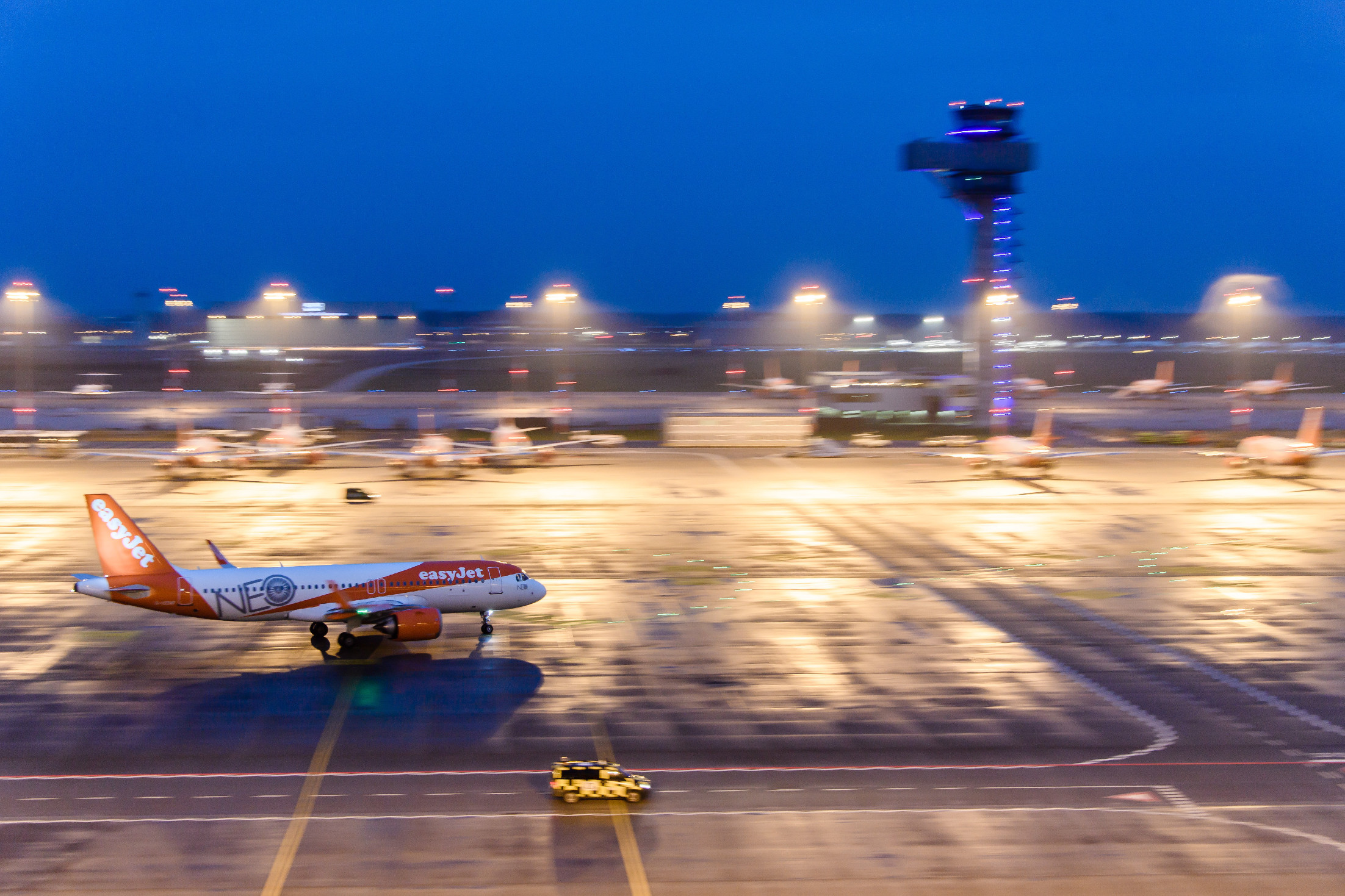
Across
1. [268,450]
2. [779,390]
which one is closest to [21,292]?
[268,450]

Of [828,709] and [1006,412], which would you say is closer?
[828,709]

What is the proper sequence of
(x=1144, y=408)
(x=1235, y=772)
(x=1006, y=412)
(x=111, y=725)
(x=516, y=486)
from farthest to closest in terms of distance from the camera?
(x=1144, y=408)
(x=1006, y=412)
(x=516, y=486)
(x=111, y=725)
(x=1235, y=772)

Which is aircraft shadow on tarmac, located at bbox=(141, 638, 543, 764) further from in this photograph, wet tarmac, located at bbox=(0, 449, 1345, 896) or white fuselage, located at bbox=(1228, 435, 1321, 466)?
white fuselage, located at bbox=(1228, 435, 1321, 466)

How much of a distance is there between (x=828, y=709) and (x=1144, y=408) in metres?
94.1

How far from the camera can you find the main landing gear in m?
30.6

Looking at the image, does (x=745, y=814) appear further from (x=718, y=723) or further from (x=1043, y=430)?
(x=1043, y=430)

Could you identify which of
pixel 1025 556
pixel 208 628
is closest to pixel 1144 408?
pixel 1025 556

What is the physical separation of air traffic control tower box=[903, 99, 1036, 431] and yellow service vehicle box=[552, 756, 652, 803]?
7670 cm

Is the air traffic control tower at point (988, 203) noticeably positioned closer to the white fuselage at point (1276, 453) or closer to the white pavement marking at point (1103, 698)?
the white fuselage at point (1276, 453)

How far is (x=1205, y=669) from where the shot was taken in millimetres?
29609

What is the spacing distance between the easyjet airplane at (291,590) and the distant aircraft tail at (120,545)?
0.02 m

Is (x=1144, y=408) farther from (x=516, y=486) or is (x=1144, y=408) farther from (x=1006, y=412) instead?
(x=516, y=486)

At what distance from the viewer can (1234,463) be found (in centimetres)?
6994

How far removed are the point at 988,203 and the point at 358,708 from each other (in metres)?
84.7
